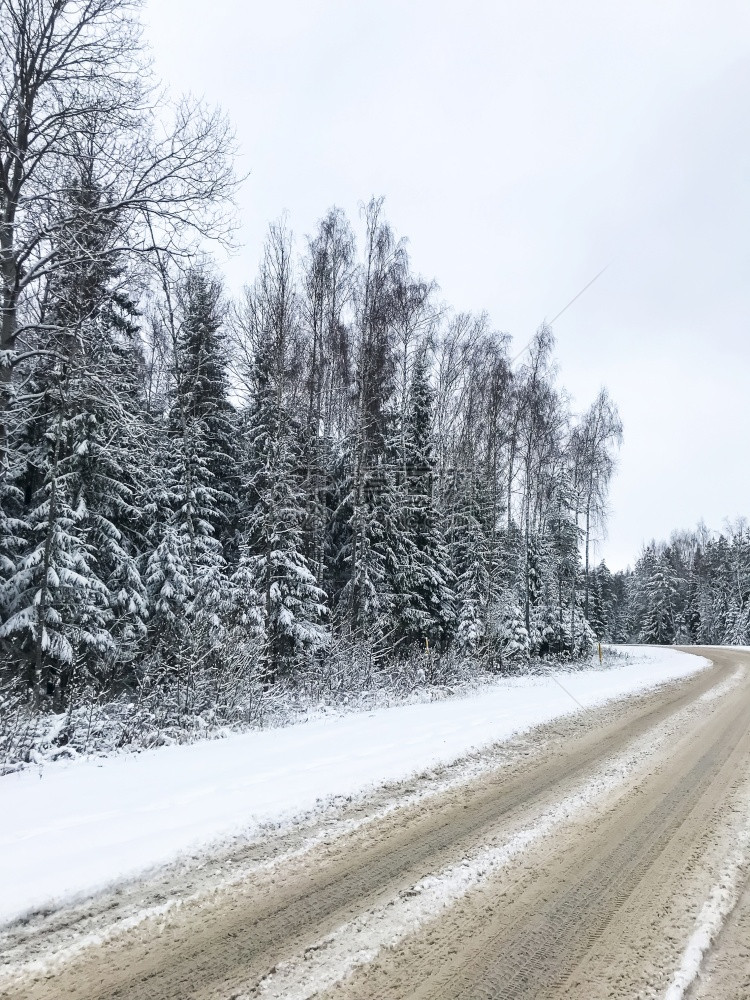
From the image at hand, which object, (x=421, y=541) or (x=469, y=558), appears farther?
(x=469, y=558)

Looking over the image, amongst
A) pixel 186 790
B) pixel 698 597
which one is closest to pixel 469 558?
pixel 186 790

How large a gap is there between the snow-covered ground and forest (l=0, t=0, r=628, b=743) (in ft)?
4.77

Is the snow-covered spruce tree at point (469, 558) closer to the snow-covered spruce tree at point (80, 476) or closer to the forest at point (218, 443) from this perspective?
the forest at point (218, 443)

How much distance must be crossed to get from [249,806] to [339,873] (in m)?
1.46

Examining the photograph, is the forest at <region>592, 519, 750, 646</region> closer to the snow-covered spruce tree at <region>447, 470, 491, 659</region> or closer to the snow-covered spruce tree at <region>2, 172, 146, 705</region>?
the snow-covered spruce tree at <region>447, 470, 491, 659</region>

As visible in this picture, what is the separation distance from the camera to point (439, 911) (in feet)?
10.4

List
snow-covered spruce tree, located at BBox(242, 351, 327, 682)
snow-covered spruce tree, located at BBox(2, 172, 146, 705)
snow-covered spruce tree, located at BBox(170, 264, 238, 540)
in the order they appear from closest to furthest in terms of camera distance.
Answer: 1. snow-covered spruce tree, located at BBox(2, 172, 146, 705)
2. snow-covered spruce tree, located at BBox(242, 351, 327, 682)
3. snow-covered spruce tree, located at BBox(170, 264, 238, 540)

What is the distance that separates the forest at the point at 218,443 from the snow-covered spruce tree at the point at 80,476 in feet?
0.23

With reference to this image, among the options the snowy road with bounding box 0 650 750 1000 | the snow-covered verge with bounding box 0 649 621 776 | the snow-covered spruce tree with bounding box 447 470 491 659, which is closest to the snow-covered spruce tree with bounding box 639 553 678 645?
the snow-covered spruce tree with bounding box 447 470 491 659

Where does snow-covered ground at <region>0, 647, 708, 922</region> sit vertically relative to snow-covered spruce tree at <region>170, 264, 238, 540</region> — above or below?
below

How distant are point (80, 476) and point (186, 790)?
9.36m

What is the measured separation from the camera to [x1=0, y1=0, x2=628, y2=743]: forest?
7648 millimetres

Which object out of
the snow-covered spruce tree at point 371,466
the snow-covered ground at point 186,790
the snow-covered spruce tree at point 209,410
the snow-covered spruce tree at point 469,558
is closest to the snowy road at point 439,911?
the snow-covered ground at point 186,790

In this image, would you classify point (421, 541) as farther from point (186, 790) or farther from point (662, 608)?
point (662, 608)
